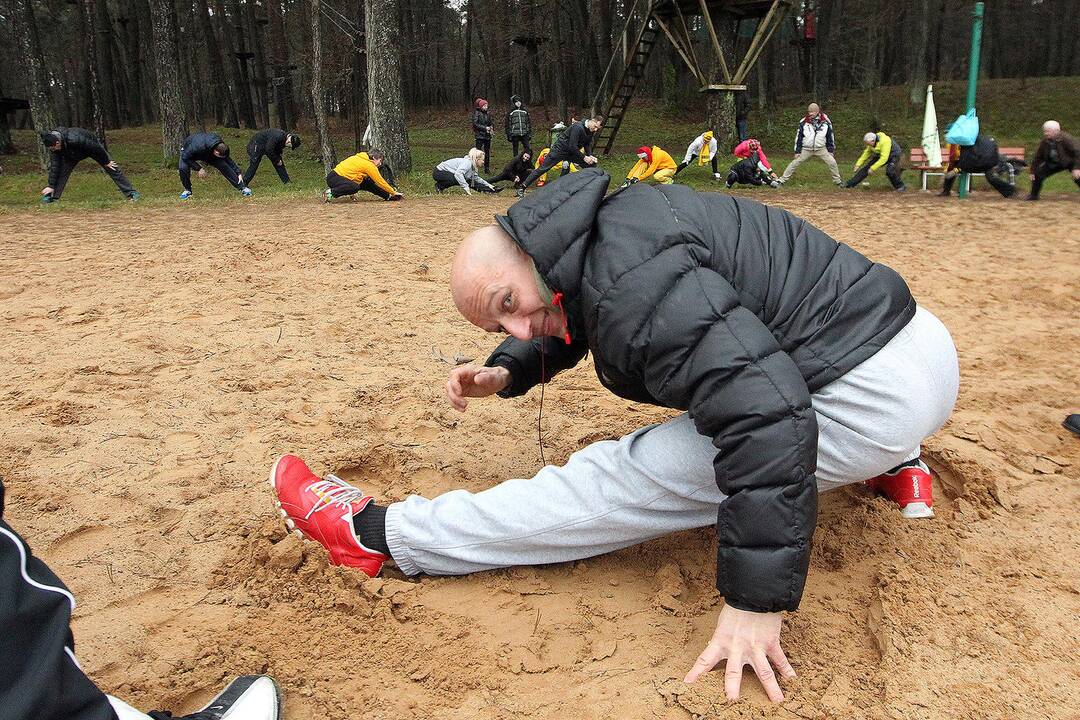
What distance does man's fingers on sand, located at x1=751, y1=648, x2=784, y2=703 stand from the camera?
176 centimetres

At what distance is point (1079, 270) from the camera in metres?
5.94

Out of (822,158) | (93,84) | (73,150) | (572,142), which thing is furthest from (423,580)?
(93,84)

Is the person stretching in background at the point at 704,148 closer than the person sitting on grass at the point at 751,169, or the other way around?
the person sitting on grass at the point at 751,169

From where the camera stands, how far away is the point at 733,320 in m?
1.71

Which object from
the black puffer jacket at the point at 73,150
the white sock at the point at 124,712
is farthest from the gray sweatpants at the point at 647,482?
the black puffer jacket at the point at 73,150

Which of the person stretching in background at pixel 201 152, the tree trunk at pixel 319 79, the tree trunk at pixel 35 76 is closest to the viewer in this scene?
the person stretching in background at pixel 201 152

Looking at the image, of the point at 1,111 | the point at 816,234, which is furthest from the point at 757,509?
the point at 1,111

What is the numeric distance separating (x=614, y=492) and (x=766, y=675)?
22.6 inches

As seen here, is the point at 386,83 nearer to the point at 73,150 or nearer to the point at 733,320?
the point at 73,150

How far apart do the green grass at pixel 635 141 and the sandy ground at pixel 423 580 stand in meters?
7.54

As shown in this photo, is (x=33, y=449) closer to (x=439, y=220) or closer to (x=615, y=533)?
(x=615, y=533)

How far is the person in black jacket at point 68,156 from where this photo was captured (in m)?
11.2

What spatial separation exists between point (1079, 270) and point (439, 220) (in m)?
6.04

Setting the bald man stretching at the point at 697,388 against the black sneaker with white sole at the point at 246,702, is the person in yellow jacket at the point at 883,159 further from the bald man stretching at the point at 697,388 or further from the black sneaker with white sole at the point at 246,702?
the black sneaker with white sole at the point at 246,702
